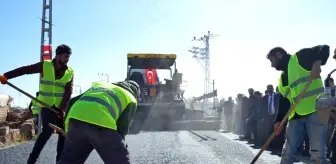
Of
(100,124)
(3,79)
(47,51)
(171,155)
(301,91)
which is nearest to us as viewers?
(100,124)

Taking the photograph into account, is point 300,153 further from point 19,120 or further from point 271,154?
point 19,120

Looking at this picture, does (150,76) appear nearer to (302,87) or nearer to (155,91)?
(155,91)

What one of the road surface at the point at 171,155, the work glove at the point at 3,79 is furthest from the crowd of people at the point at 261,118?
the work glove at the point at 3,79

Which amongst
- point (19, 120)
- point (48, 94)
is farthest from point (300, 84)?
point (19, 120)

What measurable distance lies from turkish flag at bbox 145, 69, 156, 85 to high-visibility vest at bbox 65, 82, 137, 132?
13.3 metres

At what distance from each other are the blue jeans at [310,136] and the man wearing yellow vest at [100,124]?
1956mm

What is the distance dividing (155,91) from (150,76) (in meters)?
0.73

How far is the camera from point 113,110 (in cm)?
322

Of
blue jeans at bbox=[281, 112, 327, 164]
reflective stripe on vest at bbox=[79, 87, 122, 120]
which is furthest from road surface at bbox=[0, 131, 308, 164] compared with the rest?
reflective stripe on vest at bbox=[79, 87, 122, 120]

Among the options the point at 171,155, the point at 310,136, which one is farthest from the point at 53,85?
the point at 310,136

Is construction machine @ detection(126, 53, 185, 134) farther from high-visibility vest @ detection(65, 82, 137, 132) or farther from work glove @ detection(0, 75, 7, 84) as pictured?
high-visibility vest @ detection(65, 82, 137, 132)

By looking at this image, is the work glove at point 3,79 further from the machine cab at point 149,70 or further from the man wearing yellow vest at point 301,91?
the machine cab at point 149,70

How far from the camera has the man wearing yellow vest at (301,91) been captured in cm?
420

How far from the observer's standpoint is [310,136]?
14.1 ft
